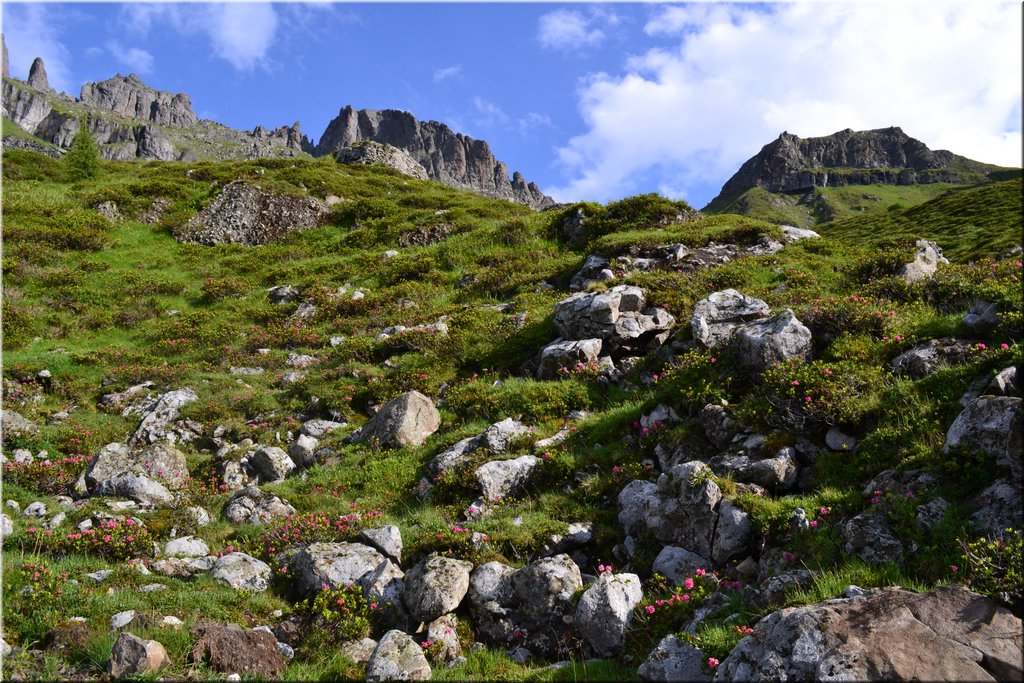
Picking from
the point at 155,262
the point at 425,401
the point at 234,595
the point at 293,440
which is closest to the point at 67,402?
the point at 293,440

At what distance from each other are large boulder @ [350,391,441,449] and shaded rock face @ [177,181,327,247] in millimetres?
25817

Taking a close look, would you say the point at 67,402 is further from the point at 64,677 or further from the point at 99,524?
the point at 64,677

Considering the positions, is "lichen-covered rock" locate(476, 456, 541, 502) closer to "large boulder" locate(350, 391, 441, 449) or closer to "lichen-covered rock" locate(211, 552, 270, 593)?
"large boulder" locate(350, 391, 441, 449)

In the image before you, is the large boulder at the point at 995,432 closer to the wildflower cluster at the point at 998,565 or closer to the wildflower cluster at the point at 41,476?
the wildflower cluster at the point at 998,565

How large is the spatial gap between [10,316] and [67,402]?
8766 mm

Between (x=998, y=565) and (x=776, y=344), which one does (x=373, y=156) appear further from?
(x=998, y=565)

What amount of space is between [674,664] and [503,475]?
17.6 feet

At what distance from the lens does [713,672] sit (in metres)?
5.71

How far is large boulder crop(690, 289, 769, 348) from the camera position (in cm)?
1295

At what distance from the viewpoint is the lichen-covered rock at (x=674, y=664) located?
581cm

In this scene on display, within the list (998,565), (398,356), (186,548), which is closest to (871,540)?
(998,565)

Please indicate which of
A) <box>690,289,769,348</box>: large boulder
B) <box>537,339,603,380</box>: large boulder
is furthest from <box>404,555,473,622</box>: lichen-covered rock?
<box>690,289,769,348</box>: large boulder

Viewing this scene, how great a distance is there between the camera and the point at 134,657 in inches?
244

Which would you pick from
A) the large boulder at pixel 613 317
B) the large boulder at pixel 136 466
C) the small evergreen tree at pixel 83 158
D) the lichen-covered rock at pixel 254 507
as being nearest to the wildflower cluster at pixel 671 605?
the lichen-covered rock at pixel 254 507
